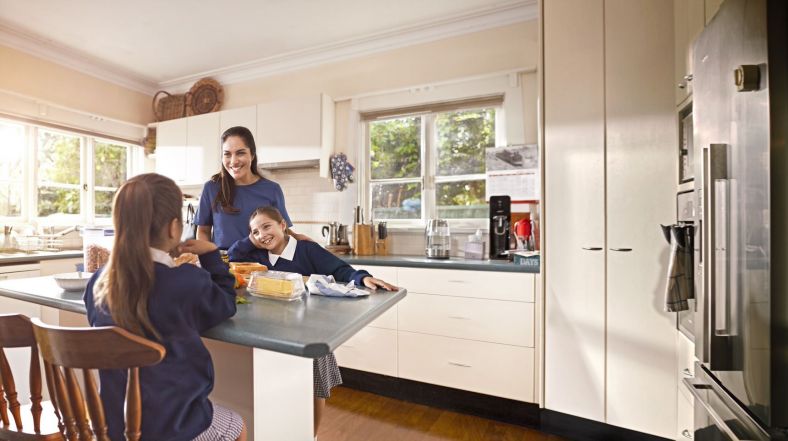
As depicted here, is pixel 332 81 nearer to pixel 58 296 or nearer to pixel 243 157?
pixel 243 157

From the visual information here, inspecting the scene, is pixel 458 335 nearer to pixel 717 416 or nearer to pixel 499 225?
pixel 499 225

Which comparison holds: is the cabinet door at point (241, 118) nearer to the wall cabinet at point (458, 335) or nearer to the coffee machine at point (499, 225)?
Result: the wall cabinet at point (458, 335)

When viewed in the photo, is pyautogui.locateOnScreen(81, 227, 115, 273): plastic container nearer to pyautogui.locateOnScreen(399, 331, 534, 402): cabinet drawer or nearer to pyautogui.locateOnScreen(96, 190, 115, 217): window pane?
pyautogui.locateOnScreen(399, 331, 534, 402): cabinet drawer

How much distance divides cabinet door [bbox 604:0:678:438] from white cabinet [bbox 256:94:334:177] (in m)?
2.12

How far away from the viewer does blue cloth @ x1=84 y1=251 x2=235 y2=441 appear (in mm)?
846

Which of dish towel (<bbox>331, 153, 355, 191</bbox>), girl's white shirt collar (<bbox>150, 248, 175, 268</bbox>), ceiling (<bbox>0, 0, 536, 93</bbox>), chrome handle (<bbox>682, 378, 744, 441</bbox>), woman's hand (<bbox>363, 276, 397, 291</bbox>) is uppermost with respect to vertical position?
ceiling (<bbox>0, 0, 536, 93</bbox>)

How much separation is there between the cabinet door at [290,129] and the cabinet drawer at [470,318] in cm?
155

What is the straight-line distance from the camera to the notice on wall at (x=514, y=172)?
9.07 feet

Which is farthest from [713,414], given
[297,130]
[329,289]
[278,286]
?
[297,130]

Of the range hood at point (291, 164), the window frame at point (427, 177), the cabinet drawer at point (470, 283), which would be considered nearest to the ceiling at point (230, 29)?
the window frame at point (427, 177)

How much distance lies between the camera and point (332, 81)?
3516 millimetres

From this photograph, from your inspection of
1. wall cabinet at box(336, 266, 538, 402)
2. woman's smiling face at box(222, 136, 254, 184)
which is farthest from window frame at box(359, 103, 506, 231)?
woman's smiling face at box(222, 136, 254, 184)

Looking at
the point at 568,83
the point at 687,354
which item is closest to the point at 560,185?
the point at 568,83

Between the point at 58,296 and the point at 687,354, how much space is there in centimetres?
251
